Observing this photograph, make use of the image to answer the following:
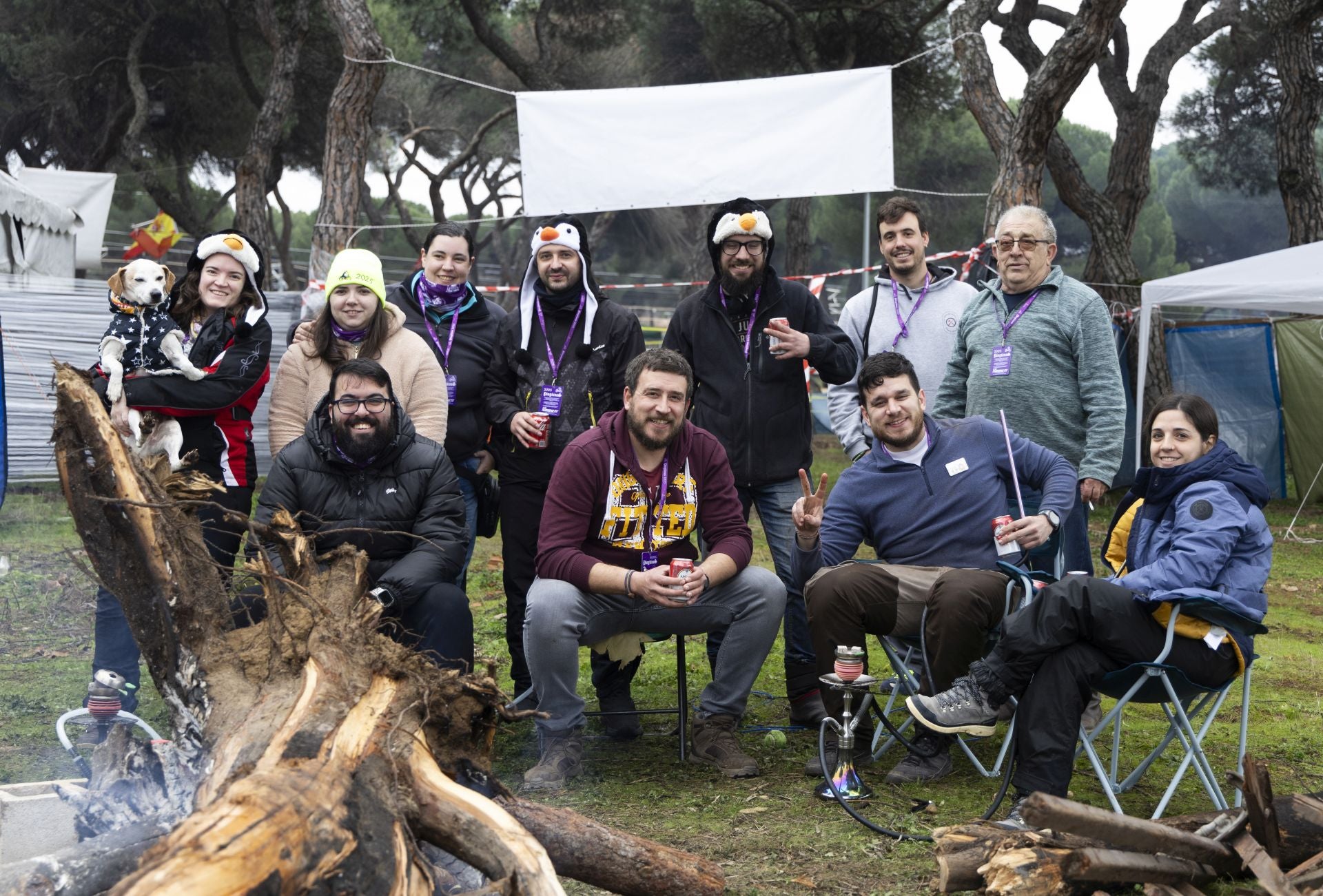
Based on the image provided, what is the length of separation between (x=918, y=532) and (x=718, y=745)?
3.27ft

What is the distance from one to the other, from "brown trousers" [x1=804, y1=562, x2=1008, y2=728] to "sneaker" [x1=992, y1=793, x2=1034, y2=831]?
45 centimetres

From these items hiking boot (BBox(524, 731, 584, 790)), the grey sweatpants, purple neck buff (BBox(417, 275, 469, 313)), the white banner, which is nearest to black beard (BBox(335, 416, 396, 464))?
the grey sweatpants

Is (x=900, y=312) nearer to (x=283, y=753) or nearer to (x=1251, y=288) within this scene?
(x=283, y=753)

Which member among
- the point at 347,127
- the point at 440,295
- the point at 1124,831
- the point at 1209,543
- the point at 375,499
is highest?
the point at 347,127

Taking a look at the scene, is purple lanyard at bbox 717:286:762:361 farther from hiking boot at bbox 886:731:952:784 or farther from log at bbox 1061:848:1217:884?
log at bbox 1061:848:1217:884

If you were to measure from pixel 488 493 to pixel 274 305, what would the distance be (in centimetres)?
687

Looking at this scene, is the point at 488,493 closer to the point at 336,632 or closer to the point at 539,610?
the point at 539,610

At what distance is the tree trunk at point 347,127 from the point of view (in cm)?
955

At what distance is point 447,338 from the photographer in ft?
15.8

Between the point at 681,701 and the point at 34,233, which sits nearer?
the point at 681,701

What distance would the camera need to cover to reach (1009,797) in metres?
3.81

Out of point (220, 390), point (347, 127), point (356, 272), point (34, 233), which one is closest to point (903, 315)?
point (356, 272)

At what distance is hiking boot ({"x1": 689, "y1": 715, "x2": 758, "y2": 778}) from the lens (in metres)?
4.13

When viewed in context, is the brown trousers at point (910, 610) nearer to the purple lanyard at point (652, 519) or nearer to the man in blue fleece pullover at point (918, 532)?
the man in blue fleece pullover at point (918, 532)
